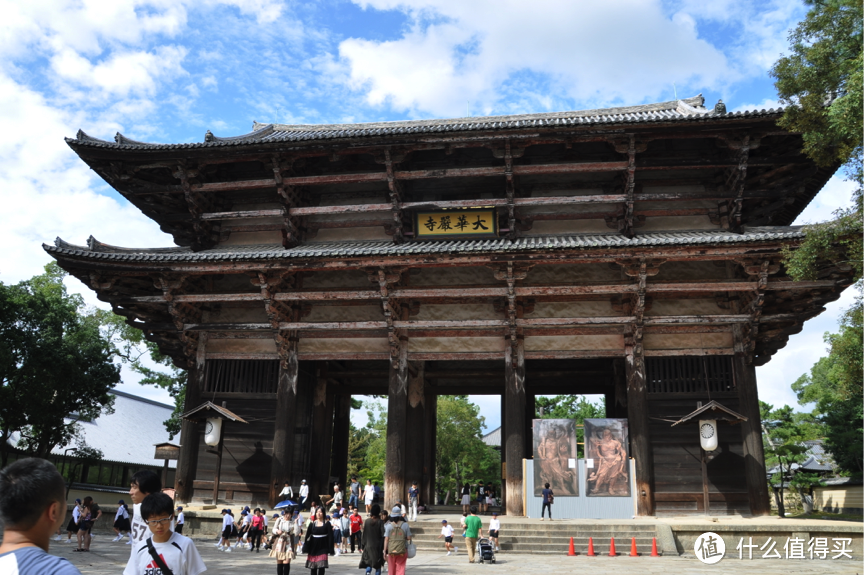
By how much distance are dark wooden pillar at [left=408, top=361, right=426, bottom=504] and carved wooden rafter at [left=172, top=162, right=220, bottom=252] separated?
7.83 meters

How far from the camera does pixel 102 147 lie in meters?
18.0

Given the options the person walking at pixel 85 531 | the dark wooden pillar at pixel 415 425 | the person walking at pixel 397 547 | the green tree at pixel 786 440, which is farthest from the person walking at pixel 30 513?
the green tree at pixel 786 440

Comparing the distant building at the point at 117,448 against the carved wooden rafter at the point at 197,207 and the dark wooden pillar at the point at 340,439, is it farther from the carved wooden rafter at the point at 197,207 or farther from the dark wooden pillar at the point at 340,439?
the carved wooden rafter at the point at 197,207

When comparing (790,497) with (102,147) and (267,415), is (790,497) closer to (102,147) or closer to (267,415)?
(267,415)

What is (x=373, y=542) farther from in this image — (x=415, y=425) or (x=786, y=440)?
(x=786, y=440)

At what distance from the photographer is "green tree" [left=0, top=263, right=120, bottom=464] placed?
25.5 meters

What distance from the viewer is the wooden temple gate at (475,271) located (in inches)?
653

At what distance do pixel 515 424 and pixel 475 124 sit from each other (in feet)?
32.1

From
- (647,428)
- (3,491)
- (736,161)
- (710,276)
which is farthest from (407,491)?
(3,491)

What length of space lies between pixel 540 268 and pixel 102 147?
13.5m

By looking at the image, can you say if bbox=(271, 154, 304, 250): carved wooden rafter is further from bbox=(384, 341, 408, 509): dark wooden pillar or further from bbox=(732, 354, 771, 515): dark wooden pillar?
bbox=(732, 354, 771, 515): dark wooden pillar

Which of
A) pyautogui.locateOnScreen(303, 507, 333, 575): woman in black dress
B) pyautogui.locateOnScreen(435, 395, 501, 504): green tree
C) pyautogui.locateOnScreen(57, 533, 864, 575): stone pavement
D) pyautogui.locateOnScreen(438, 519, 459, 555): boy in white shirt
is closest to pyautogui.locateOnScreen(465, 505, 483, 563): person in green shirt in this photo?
pyautogui.locateOnScreen(57, 533, 864, 575): stone pavement

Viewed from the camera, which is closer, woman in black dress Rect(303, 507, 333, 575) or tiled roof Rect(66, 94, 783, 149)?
woman in black dress Rect(303, 507, 333, 575)

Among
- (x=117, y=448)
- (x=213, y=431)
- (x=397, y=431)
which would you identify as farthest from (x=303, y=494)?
(x=117, y=448)
